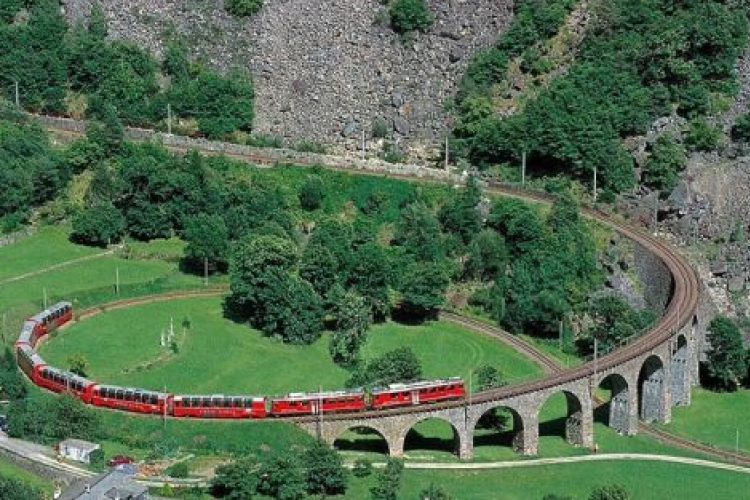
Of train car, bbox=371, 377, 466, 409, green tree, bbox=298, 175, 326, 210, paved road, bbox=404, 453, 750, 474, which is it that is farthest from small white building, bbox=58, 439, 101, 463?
green tree, bbox=298, 175, 326, 210

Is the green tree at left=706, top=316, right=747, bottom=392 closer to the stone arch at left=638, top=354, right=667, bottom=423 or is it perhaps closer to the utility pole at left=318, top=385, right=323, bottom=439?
the stone arch at left=638, top=354, right=667, bottom=423

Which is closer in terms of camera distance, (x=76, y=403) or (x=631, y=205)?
(x=76, y=403)

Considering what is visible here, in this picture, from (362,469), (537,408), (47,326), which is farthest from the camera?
(47,326)

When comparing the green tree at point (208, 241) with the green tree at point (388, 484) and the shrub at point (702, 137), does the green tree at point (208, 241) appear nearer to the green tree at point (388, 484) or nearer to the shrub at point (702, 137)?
the green tree at point (388, 484)

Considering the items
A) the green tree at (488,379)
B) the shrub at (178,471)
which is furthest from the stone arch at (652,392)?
the shrub at (178,471)

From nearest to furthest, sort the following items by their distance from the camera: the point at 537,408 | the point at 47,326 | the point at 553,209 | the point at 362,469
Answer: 1. the point at 362,469
2. the point at 537,408
3. the point at 47,326
4. the point at 553,209

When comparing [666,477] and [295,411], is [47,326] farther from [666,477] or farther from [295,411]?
[666,477]

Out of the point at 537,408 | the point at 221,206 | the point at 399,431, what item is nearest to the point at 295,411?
the point at 399,431
